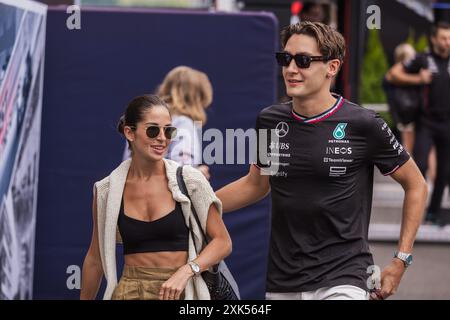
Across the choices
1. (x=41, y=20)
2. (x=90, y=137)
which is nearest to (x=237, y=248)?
(x=90, y=137)

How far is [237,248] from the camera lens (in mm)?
7691

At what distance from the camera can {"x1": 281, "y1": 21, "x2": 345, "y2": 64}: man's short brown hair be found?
4852mm

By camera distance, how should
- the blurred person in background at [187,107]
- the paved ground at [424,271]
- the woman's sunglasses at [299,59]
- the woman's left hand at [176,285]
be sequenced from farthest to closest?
the paved ground at [424,271] → the blurred person in background at [187,107] → the woman's sunglasses at [299,59] → the woman's left hand at [176,285]

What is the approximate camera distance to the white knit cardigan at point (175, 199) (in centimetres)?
488

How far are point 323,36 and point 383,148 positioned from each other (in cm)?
55

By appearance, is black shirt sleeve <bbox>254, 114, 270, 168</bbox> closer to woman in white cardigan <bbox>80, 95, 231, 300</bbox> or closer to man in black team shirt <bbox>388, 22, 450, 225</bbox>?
woman in white cardigan <bbox>80, 95, 231, 300</bbox>

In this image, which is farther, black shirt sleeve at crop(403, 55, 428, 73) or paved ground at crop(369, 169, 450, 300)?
black shirt sleeve at crop(403, 55, 428, 73)

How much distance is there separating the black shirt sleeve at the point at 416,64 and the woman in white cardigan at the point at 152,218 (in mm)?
7172

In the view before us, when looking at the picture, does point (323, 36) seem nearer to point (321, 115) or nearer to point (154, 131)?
point (321, 115)

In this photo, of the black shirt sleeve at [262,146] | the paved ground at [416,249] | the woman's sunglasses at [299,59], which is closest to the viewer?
the woman's sunglasses at [299,59]

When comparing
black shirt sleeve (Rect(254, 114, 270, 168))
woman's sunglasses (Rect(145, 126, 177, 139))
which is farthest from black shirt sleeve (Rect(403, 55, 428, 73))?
woman's sunglasses (Rect(145, 126, 177, 139))

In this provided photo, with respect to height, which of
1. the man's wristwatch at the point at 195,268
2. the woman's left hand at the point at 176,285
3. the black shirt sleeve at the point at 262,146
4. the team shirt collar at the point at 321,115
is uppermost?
the team shirt collar at the point at 321,115

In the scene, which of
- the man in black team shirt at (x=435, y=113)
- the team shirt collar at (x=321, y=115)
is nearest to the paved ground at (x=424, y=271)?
the man in black team shirt at (x=435, y=113)

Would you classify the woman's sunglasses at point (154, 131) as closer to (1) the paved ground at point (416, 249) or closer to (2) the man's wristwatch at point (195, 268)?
(2) the man's wristwatch at point (195, 268)
